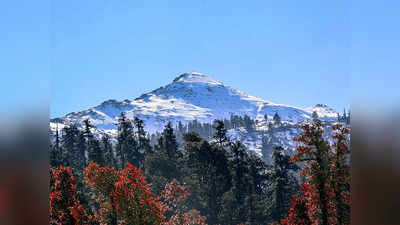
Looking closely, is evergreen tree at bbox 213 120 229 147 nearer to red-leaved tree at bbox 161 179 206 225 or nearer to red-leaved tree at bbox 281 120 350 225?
red-leaved tree at bbox 161 179 206 225

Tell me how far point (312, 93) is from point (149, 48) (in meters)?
1.96

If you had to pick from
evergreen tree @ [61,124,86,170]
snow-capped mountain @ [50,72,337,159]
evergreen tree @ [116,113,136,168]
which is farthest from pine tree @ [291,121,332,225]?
evergreen tree @ [61,124,86,170]

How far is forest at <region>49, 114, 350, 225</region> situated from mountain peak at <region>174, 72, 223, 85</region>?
1.57ft

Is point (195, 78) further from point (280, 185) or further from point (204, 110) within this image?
point (280, 185)

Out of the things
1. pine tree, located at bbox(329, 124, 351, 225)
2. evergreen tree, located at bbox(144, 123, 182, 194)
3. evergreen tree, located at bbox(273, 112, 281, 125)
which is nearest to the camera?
pine tree, located at bbox(329, 124, 351, 225)

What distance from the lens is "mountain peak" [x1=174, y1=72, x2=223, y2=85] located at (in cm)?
540

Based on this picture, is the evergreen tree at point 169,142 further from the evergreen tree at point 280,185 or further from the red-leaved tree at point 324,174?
the red-leaved tree at point 324,174

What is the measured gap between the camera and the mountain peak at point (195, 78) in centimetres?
540

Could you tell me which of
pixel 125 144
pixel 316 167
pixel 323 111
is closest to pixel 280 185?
pixel 316 167

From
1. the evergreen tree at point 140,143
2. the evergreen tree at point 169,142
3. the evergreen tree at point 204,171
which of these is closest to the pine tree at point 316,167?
the evergreen tree at point 204,171

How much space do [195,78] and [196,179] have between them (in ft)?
3.71

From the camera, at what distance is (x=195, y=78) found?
17.8 ft
